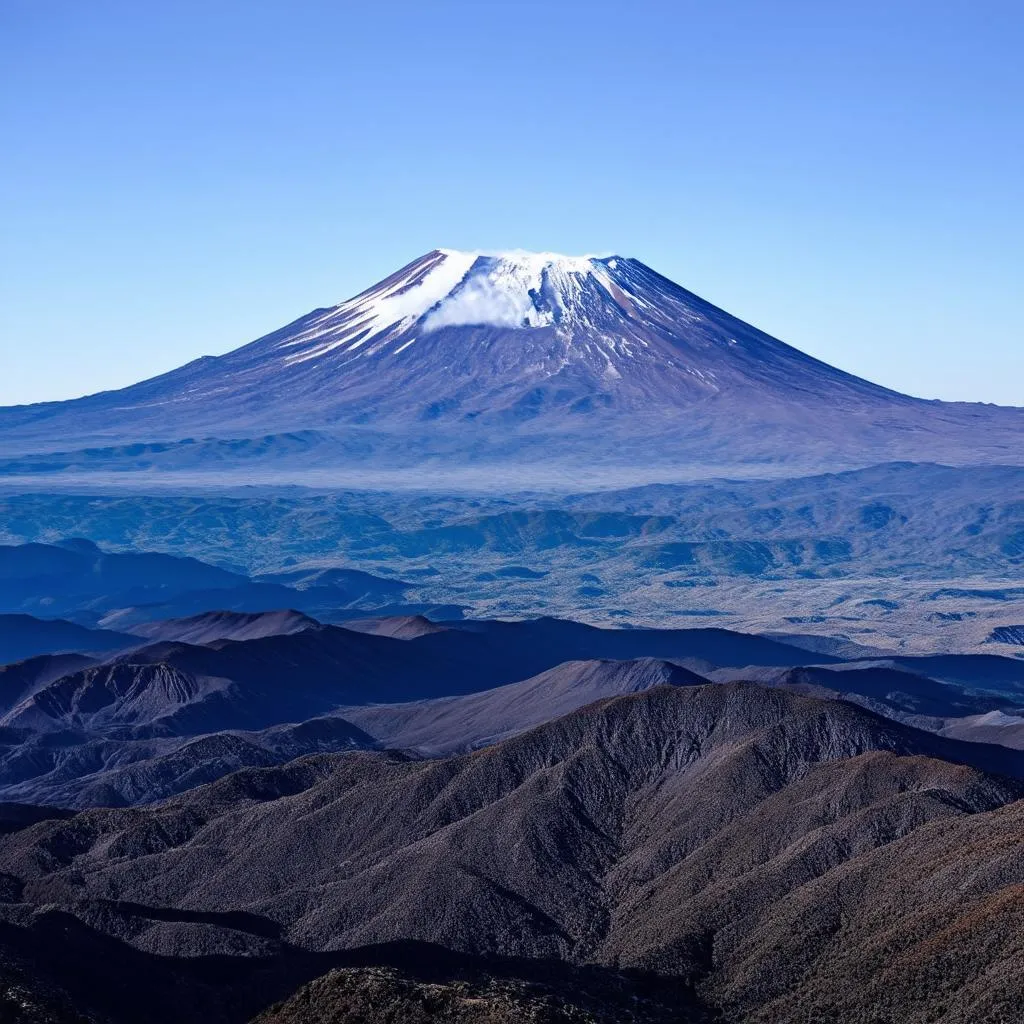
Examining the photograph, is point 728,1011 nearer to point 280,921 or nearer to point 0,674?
point 280,921

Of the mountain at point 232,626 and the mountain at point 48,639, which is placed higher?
the mountain at point 232,626

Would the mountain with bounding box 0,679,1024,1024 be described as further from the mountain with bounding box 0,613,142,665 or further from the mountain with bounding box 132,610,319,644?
the mountain with bounding box 0,613,142,665

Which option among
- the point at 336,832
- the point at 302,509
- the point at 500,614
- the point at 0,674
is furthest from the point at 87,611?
the point at 336,832

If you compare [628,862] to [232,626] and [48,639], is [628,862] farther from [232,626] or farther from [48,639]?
[48,639]

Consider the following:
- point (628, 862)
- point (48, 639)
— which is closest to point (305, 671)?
point (48, 639)

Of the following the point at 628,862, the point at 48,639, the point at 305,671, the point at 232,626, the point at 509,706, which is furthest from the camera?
the point at 48,639

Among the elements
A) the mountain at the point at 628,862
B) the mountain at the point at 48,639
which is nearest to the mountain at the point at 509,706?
the mountain at the point at 628,862

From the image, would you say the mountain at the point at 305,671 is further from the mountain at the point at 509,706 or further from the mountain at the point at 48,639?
the mountain at the point at 48,639

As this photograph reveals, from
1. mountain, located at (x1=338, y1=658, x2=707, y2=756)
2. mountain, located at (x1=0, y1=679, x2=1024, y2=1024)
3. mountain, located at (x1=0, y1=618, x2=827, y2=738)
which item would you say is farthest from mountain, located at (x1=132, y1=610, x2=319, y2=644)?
mountain, located at (x1=0, y1=679, x2=1024, y2=1024)
